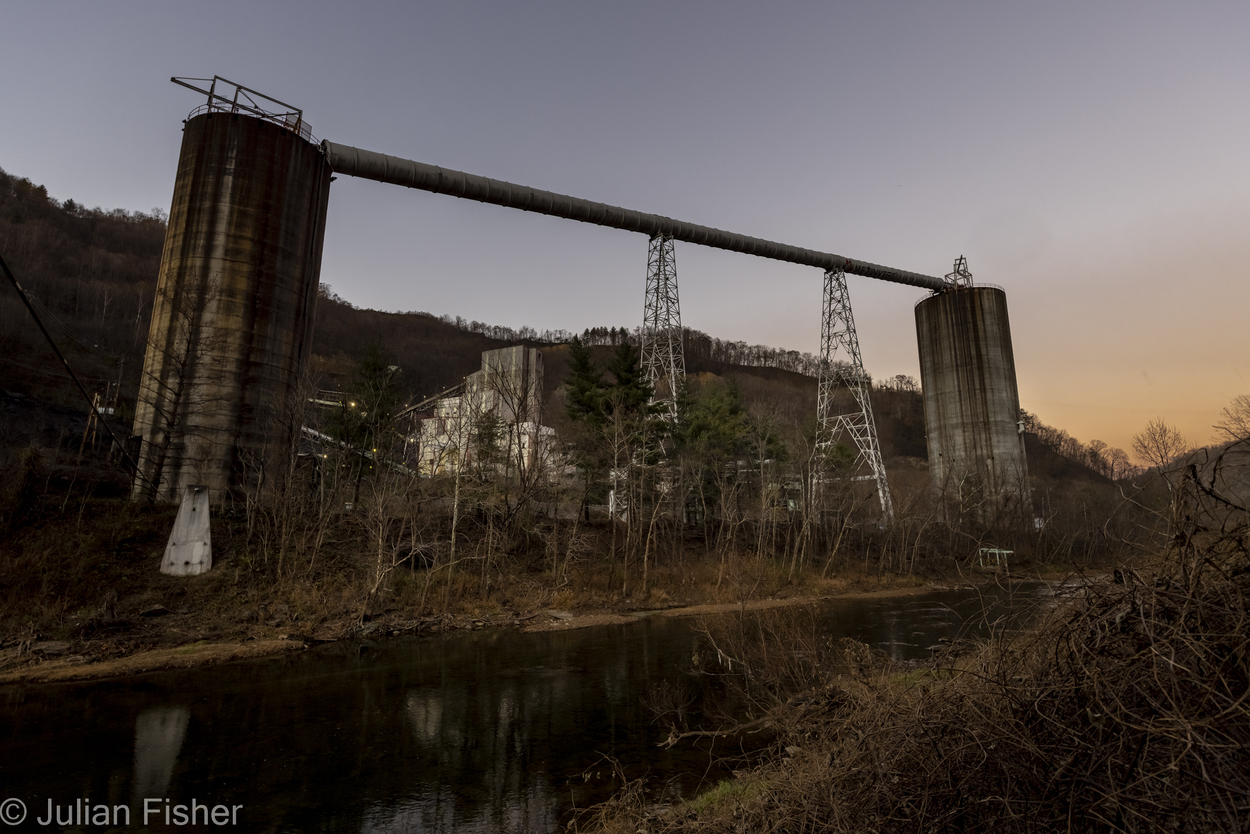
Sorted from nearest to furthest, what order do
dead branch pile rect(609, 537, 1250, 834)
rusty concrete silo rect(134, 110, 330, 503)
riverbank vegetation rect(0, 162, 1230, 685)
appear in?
dead branch pile rect(609, 537, 1250, 834), riverbank vegetation rect(0, 162, 1230, 685), rusty concrete silo rect(134, 110, 330, 503)

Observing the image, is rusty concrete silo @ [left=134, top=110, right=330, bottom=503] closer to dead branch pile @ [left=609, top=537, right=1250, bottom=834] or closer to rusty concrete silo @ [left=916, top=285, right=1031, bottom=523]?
dead branch pile @ [left=609, top=537, right=1250, bottom=834]

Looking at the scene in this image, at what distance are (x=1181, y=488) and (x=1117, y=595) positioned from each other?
61 cm

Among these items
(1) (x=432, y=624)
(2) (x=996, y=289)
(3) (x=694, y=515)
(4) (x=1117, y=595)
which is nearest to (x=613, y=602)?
(1) (x=432, y=624)

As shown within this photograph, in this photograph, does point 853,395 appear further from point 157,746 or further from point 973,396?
point 157,746

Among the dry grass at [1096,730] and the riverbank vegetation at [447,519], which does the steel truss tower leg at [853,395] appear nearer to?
the riverbank vegetation at [447,519]

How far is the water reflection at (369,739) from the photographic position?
8938 millimetres

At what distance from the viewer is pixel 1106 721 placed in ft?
10.3

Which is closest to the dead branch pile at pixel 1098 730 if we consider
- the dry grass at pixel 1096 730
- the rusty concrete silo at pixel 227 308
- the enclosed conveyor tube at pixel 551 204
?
the dry grass at pixel 1096 730

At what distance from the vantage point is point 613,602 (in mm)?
29438

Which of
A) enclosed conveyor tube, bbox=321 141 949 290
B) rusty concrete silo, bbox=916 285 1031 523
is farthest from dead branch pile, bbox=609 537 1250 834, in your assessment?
rusty concrete silo, bbox=916 285 1031 523

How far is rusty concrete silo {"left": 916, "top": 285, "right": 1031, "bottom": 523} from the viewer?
51.9 metres

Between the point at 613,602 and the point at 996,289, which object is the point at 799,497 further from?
the point at 996,289

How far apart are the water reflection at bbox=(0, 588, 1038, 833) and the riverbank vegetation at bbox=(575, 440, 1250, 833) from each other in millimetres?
1408

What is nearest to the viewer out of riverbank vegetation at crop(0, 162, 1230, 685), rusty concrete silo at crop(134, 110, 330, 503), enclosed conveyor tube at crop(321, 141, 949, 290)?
riverbank vegetation at crop(0, 162, 1230, 685)
